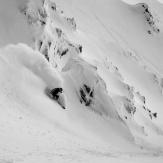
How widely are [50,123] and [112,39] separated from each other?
51829 mm

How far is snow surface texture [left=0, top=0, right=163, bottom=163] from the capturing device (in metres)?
34.9

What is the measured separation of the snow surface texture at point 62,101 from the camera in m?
34.9

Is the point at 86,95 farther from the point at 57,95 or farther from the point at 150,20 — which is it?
the point at 150,20

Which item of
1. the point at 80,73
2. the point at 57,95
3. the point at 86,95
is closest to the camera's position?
the point at 57,95

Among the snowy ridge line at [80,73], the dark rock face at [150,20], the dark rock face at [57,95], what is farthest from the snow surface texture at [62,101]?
the dark rock face at [150,20]

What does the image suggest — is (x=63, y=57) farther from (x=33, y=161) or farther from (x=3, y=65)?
(x=33, y=161)

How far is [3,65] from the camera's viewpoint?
44.5m

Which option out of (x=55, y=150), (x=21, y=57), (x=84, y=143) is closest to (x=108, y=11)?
(x=21, y=57)

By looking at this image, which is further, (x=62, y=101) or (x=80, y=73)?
(x=80, y=73)

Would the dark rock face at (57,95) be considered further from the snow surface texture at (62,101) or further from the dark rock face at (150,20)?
the dark rock face at (150,20)

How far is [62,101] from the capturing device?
155 ft

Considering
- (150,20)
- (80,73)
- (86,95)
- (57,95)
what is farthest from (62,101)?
(150,20)

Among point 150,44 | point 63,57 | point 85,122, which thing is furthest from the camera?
point 150,44

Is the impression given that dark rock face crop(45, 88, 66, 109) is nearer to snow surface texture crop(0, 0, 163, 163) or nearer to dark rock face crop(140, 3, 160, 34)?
snow surface texture crop(0, 0, 163, 163)
